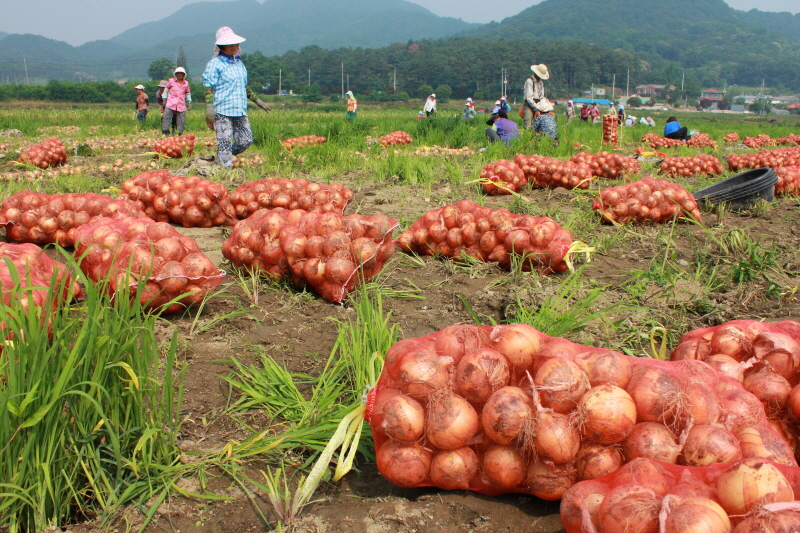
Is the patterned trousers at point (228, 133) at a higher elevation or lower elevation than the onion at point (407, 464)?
higher

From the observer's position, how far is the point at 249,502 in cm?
156

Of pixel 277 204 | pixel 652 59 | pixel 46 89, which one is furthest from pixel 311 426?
pixel 652 59

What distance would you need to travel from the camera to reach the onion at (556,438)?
1341 mm

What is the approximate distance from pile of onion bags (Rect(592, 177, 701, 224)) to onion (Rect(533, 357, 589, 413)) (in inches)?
144

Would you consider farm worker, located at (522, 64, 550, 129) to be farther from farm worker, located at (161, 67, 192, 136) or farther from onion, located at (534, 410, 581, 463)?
onion, located at (534, 410, 581, 463)

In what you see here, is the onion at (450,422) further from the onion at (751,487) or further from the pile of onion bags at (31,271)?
the pile of onion bags at (31,271)

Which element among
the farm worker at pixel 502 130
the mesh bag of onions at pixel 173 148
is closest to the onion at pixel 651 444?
the mesh bag of onions at pixel 173 148

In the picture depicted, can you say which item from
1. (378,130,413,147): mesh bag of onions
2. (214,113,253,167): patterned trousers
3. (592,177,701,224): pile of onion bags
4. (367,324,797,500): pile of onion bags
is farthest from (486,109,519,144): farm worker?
(367,324,797,500): pile of onion bags

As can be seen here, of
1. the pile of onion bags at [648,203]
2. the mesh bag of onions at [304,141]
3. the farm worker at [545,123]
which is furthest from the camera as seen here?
the farm worker at [545,123]

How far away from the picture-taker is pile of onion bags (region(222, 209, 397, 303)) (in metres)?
2.97

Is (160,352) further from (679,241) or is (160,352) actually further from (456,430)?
(679,241)

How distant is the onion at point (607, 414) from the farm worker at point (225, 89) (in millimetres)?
6343

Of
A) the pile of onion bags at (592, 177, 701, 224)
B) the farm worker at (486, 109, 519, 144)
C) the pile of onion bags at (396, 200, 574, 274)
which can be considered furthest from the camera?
the farm worker at (486, 109, 519, 144)

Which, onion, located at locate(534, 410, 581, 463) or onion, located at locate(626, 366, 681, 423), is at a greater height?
onion, located at locate(626, 366, 681, 423)
